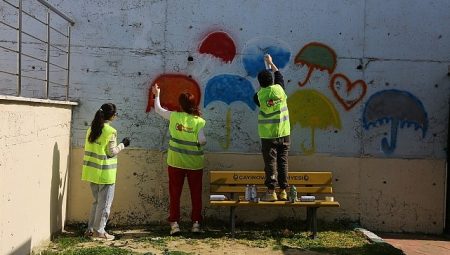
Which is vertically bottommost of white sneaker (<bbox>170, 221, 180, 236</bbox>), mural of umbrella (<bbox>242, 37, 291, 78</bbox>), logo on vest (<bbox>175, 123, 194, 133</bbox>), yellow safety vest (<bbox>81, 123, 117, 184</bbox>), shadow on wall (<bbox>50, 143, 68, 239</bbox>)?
white sneaker (<bbox>170, 221, 180, 236</bbox>)

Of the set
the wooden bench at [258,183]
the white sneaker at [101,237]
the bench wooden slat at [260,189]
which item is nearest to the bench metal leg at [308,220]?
the wooden bench at [258,183]

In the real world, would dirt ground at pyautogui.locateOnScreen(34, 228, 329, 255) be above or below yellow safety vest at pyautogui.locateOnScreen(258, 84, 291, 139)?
below

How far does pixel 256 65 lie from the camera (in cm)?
712

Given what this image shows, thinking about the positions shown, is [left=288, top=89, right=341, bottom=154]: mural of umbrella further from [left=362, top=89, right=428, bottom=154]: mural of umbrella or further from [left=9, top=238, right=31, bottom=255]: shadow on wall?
[left=9, top=238, right=31, bottom=255]: shadow on wall

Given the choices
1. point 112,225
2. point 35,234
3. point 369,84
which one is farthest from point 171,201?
point 369,84

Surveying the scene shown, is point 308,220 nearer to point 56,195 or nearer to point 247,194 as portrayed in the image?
point 247,194

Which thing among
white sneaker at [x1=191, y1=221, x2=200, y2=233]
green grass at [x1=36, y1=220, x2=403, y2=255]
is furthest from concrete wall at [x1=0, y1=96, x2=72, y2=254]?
white sneaker at [x1=191, y1=221, x2=200, y2=233]

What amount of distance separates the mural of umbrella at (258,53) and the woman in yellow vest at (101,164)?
2.14 meters

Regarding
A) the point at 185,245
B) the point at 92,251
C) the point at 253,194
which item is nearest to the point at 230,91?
the point at 253,194

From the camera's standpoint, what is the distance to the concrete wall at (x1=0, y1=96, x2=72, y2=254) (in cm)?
462

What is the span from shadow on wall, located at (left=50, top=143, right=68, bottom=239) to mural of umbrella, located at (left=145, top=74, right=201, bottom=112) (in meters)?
1.49

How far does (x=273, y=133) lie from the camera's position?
20.9ft

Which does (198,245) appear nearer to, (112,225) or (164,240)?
(164,240)

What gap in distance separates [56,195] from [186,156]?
5.91 feet
